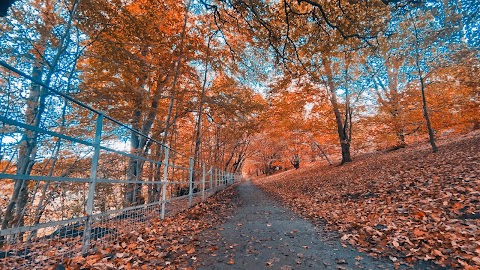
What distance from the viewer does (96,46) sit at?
5676 mm

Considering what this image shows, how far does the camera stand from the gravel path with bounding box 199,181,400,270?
2601mm

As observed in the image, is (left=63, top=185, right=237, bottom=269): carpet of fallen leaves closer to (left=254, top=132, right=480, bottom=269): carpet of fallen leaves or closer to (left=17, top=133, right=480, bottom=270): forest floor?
(left=17, top=133, right=480, bottom=270): forest floor

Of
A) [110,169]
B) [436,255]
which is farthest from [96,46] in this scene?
[436,255]

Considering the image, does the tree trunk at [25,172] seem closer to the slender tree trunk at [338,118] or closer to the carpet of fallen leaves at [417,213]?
the carpet of fallen leaves at [417,213]

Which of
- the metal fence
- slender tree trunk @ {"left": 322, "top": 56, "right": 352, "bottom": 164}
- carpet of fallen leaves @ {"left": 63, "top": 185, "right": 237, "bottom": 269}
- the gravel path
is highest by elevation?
slender tree trunk @ {"left": 322, "top": 56, "right": 352, "bottom": 164}

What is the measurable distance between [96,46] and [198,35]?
409cm

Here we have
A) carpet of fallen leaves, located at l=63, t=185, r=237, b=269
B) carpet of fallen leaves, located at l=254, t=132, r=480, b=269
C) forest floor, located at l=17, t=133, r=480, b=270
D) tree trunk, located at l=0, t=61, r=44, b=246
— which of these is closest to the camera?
carpet of fallen leaves, located at l=63, t=185, r=237, b=269

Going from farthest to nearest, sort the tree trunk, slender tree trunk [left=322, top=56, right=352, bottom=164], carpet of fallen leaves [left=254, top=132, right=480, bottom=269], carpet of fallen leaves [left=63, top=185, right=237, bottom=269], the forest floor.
Answer: slender tree trunk [left=322, top=56, right=352, bottom=164], the tree trunk, carpet of fallen leaves [left=254, top=132, right=480, bottom=269], the forest floor, carpet of fallen leaves [left=63, top=185, right=237, bottom=269]

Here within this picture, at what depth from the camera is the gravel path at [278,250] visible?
2601 mm

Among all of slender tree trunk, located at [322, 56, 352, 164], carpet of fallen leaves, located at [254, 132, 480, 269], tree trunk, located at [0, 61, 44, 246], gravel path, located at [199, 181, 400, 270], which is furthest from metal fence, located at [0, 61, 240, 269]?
slender tree trunk, located at [322, 56, 352, 164]

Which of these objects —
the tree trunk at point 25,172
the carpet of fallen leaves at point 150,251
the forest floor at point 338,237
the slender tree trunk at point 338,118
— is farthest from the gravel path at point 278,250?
the slender tree trunk at point 338,118

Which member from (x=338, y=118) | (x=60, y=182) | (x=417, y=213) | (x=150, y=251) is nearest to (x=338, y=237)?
(x=417, y=213)

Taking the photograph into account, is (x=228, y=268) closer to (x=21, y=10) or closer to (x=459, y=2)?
(x=21, y=10)

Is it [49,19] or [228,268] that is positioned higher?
[49,19]
